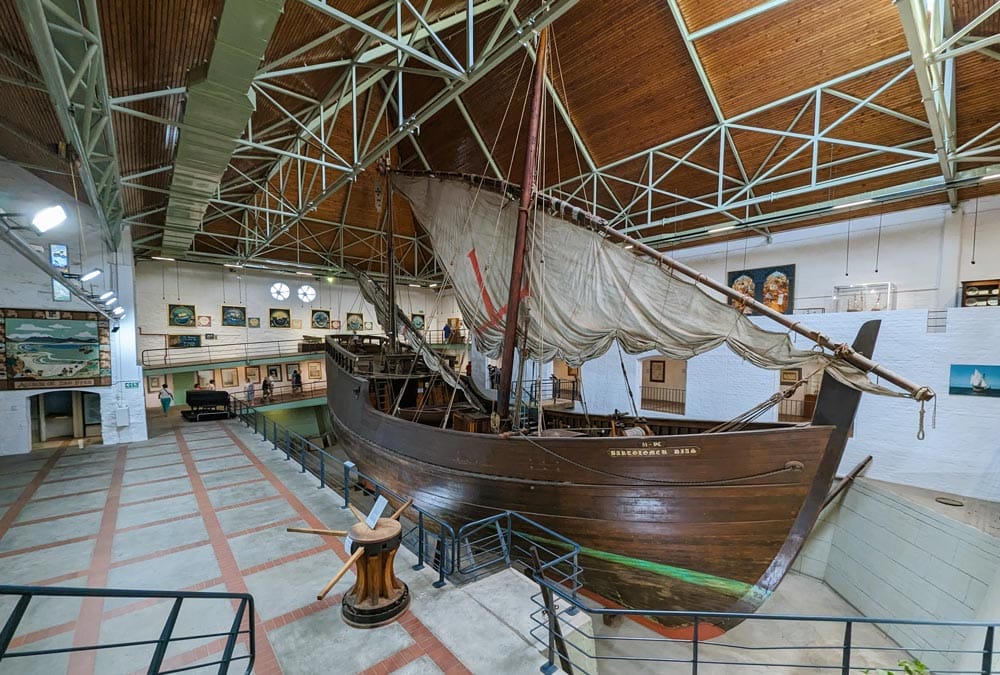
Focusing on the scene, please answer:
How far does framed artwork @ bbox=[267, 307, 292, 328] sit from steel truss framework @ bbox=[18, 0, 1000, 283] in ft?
8.81

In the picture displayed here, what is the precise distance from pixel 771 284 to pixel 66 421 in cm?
2010

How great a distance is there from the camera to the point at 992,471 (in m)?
6.21

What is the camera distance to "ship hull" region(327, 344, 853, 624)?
14.3 ft

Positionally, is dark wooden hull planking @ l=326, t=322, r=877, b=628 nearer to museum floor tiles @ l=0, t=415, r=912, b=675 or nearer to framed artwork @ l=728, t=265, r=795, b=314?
museum floor tiles @ l=0, t=415, r=912, b=675

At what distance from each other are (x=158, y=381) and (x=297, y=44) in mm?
15156

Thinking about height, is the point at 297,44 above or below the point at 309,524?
above

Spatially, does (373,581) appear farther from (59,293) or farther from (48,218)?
(59,293)

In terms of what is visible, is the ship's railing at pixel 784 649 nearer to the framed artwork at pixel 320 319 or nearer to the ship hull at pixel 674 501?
the ship hull at pixel 674 501

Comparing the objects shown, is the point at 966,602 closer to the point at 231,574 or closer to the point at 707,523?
the point at 707,523

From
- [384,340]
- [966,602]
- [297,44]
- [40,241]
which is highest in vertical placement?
[297,44]

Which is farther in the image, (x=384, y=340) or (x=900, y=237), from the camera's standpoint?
(x=384, y=340)

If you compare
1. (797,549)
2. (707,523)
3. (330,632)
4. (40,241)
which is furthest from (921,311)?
(40,241)

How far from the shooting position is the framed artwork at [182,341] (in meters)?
14.6

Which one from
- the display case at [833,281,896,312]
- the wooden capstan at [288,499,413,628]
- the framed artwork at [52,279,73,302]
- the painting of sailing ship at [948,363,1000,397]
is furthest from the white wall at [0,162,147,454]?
the display case at [833,281,896,312]
